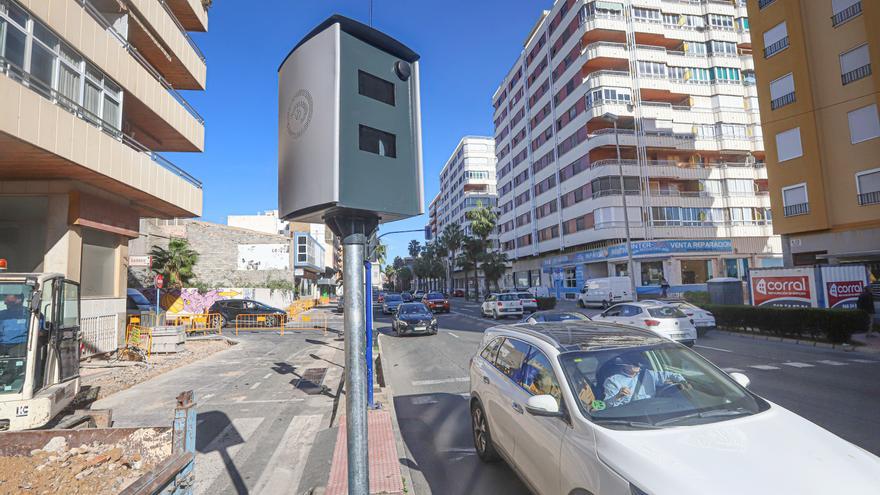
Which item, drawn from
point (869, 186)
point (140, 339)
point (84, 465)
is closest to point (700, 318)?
point (869, 186)

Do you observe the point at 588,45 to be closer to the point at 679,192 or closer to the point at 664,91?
the point at 664,91

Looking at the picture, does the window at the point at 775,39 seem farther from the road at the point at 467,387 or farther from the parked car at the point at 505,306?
the parked car at the point at 505,306

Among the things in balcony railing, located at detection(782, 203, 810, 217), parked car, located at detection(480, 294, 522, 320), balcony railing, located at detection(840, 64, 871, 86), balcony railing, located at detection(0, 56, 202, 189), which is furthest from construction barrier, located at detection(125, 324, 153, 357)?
balcony railing, located at detection(840, 64, 871, 86)

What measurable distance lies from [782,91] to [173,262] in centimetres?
3848

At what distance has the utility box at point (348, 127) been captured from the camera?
2.35 m

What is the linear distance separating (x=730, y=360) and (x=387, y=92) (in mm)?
12413

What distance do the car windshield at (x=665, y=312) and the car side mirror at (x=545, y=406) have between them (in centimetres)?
1158

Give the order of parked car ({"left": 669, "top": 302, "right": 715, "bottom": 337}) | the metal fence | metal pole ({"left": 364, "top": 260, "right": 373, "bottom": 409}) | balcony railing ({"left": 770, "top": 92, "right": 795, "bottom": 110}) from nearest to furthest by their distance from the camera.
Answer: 1. metal pole ({"left": 364, "top": 260, "right": 373, "bottom": 409})
2. the metal fence
3. parked car ({"left": 669, "top": 302, "right": 715, "bottom": 337})
4. balcony railing ({"left": 770, "top": 92, "right": 795, "bottom": 110})

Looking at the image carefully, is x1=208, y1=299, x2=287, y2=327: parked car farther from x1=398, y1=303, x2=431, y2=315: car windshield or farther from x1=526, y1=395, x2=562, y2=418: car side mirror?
x1=526, y1=395, x2=562, y2=418: car side mirror

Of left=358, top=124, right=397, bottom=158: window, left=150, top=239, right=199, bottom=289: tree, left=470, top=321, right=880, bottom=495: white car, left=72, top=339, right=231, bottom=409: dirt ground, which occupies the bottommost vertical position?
left=72, top=339, right=231, bottom=409: dirt ground

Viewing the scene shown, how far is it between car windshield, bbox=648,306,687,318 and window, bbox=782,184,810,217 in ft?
56.0

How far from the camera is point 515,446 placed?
13.2ft

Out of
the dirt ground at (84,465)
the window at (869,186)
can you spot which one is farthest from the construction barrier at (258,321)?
the window at (869,186)

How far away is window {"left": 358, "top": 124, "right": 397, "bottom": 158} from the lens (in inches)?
98.5
